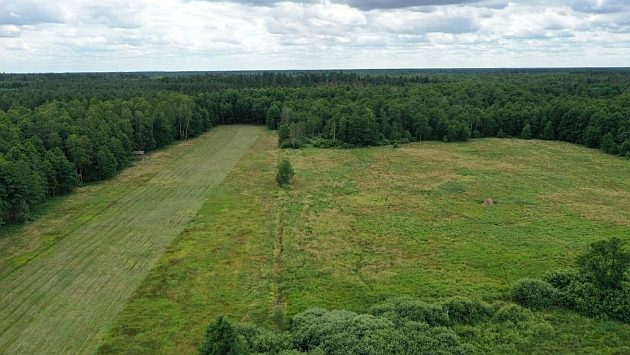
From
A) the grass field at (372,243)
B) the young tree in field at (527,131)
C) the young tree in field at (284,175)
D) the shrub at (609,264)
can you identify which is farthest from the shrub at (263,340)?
the young tree in field at (527,131)

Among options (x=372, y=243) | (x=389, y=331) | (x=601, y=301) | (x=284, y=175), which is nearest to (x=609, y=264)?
(x=601, y=301)

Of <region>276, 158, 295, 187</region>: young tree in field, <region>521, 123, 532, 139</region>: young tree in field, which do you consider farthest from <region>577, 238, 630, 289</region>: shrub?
<region>521, 123, 532, 139</region>: young tree in field

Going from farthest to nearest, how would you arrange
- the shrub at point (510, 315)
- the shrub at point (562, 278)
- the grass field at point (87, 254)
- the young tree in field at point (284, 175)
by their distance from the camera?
the young tree in field at point (284, 175) → the shrub at point (562, 278) → the shrub at point (510, 315) → the grass field at point (87, 254)

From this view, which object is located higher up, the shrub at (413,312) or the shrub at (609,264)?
the shrub at (609,264)

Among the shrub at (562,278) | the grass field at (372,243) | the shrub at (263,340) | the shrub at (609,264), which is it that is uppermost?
the shrub at (609,264)

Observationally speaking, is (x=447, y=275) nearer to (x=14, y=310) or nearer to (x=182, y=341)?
(x=182, y=341)

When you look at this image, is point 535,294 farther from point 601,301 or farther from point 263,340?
point 263,340

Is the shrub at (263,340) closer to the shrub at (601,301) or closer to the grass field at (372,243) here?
the grass field at (372,243)

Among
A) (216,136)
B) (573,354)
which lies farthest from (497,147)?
(573,354)
